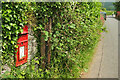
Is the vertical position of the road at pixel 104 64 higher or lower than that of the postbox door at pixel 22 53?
lower

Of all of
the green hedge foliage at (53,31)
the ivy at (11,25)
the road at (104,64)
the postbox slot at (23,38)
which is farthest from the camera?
the road at (104,64)

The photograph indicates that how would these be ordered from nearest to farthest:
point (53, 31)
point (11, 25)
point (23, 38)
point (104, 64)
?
point (11, 25) → point (23, 38) → point (53, 31) → point (104, 64)

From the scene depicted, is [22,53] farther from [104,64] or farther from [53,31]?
[104,64]

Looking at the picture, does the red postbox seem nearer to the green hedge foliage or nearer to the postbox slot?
the postbox slot

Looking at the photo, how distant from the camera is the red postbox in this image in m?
2.97

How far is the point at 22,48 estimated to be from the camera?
3.09 m

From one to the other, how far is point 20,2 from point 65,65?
2221mm

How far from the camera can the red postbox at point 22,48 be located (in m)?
2.97

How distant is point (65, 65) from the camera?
4.22m

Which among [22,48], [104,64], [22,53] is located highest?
[22,48]

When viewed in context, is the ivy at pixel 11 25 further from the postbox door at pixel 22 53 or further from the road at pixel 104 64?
the road at pixel 104 64

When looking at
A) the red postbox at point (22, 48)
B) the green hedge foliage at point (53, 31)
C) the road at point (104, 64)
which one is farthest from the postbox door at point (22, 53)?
the road at point (104, 64)

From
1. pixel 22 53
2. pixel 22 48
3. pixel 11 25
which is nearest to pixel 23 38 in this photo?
pixel 22 48

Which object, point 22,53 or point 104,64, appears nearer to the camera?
point 22,53
